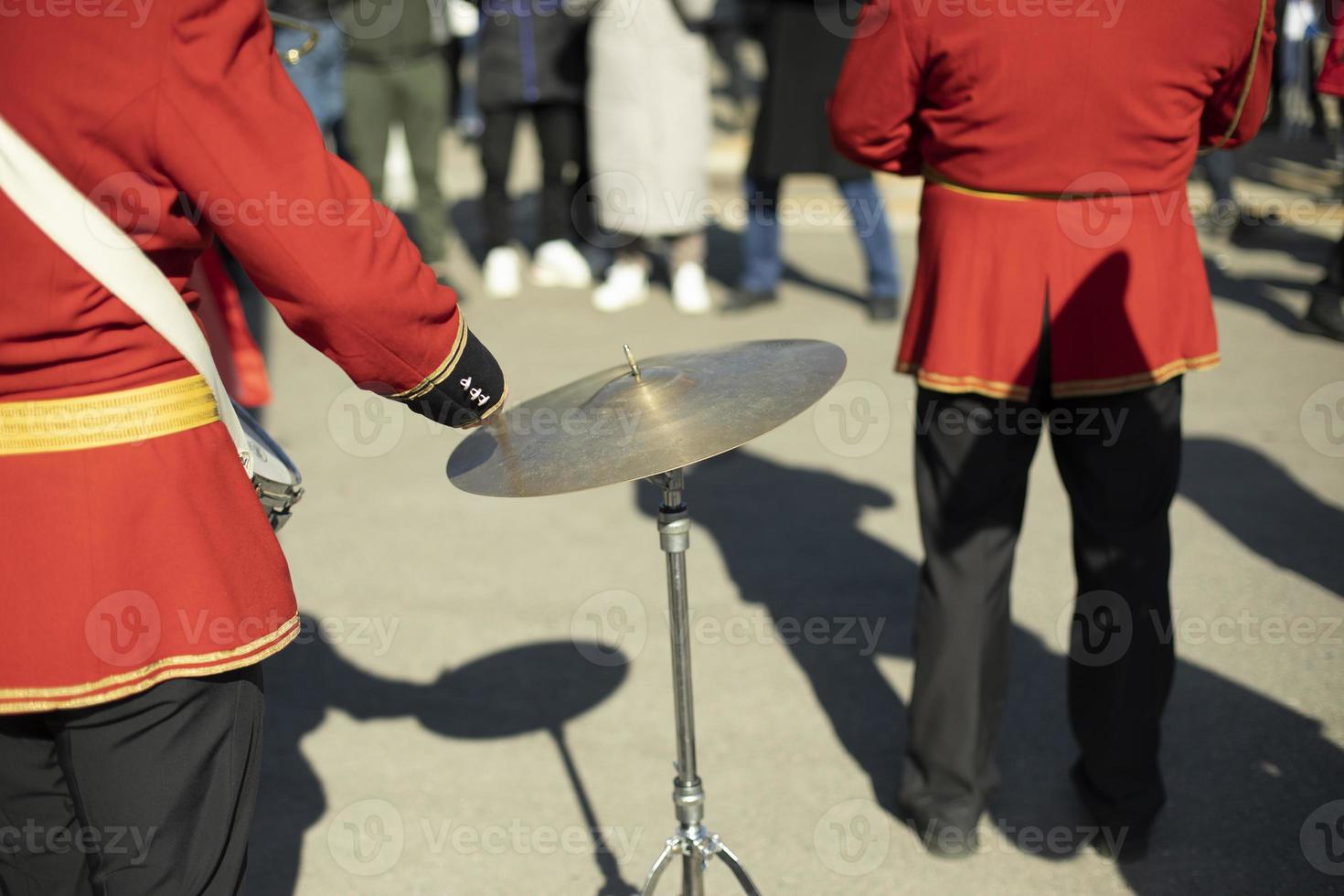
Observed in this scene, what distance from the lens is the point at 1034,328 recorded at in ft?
8.65

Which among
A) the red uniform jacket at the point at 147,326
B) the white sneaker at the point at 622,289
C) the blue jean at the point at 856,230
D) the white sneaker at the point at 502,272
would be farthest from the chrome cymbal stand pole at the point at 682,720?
the white sneaker at the point at 502,272

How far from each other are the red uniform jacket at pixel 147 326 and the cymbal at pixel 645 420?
18 centimetres

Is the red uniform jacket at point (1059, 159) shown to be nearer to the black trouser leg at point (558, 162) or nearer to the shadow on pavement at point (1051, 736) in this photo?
the shadow on pavement at point (1051, 736)

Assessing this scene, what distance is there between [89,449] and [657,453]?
0.72m

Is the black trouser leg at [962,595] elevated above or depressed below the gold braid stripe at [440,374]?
below

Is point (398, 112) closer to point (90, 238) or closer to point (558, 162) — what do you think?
point (558, 162)

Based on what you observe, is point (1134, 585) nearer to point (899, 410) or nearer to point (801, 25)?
point (899, 410)

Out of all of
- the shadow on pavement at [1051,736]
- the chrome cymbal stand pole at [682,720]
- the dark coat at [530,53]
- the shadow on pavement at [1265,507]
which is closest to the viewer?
the chrome cymbal stand pole at [682,720]

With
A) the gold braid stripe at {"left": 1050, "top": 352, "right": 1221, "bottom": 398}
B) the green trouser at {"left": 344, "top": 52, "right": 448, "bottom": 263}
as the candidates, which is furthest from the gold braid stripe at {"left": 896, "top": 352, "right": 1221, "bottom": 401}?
the green trouser at {"left": 344, "top": 52, "right": 448, "bottom": 263}

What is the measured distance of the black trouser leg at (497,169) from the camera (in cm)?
730

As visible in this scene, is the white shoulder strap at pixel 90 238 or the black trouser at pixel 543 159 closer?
the white shoulder strap at pixel 90 238

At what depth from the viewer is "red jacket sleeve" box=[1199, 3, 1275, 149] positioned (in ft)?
8.27

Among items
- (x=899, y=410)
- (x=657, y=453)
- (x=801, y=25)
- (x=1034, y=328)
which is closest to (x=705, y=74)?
(x=801, y=25)

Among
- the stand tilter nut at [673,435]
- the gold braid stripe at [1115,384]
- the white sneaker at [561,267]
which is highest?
the stand tilter nut at [673,435]
